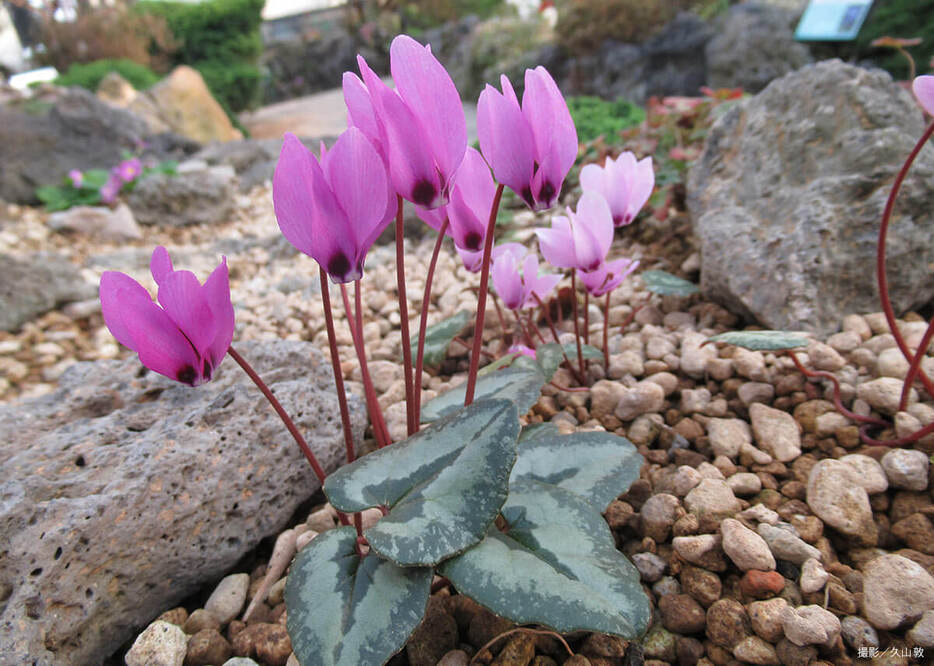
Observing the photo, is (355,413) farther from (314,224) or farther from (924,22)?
(924,22)

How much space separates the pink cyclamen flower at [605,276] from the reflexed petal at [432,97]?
546 mm

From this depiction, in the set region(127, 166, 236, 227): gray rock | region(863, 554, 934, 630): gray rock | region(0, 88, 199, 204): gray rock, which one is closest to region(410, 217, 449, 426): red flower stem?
region(863, 554, 934, 630): gray rock

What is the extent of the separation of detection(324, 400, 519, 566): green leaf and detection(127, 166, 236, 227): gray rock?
4.07m

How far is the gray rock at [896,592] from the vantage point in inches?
29.3

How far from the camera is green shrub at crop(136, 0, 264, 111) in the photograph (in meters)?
10.6

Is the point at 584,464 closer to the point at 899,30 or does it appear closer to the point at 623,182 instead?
the point at 623,182

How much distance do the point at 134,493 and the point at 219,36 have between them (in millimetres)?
12436

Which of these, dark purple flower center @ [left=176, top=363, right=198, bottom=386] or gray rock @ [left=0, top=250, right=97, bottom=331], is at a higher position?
dark purple flower center @ [left=176, top=363, right=198, bottom=386]

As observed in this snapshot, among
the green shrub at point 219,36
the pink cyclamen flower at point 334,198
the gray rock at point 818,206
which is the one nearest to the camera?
the pink cyclamen flower at point 334,198

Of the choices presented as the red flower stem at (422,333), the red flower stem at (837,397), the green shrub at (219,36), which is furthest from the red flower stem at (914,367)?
the green shrub at (219,36)

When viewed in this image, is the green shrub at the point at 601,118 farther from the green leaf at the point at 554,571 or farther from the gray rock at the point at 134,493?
the green leaf at the point at 554,571

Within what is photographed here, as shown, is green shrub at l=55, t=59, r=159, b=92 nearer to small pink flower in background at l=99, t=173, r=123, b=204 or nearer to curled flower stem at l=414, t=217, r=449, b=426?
small pink flower in background at l=99, t=173, r=123, b=204

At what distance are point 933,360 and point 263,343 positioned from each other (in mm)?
1521

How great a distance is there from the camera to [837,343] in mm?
1332
